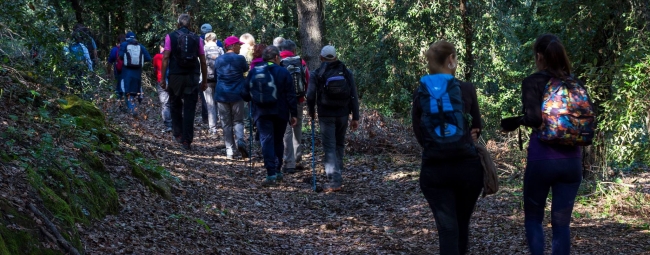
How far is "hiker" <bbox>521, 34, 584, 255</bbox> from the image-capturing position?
498 centimetres

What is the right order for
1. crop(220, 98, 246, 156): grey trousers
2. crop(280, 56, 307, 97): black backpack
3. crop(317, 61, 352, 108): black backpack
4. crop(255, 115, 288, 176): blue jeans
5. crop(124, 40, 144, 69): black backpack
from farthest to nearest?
1. crop(124, 40, 144, 69): black backpack
2. crop(220, 98, 246, 156): grey trousers
3. crop(280, 56, 307, 97): black backpack
4. crop(255, 115, 288, 176): blue jeans
5. crop(317, 61, 352, 108): black backpack

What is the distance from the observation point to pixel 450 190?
4973 mm

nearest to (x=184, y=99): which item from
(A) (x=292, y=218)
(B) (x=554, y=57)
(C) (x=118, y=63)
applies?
(A) (x=292, y=218)

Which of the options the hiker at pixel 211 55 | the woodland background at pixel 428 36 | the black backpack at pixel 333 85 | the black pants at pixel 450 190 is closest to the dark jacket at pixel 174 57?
the hiker at pixel 211 55

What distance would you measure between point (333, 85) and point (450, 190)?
491 cm

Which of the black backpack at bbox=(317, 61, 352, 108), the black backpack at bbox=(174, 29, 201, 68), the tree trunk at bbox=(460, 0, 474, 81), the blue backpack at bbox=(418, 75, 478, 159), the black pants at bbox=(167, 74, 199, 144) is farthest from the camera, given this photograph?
the tree trunk at bbox=(460, 0, 474, 81)

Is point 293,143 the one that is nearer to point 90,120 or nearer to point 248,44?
point 248,44

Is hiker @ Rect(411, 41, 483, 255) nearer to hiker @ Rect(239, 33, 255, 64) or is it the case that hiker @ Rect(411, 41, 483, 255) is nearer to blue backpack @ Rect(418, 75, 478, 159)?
blue backpack @ Rect(418, 75, 478, 159)

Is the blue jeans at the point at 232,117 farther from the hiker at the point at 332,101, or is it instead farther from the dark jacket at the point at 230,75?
the hiker at the point at 332,101

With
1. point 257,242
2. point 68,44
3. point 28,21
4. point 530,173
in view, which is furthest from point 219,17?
point 530,173

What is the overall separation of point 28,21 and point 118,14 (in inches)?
714

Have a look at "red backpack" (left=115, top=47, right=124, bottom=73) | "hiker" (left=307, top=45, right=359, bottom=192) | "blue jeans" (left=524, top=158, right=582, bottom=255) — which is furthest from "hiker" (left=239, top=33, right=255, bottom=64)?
"blue jeans" (left=524, top=158, right=582, bottom=255)

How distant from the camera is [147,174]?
8086 millimetres

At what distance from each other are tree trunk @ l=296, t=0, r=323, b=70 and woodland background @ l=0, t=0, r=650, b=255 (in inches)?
1.0
